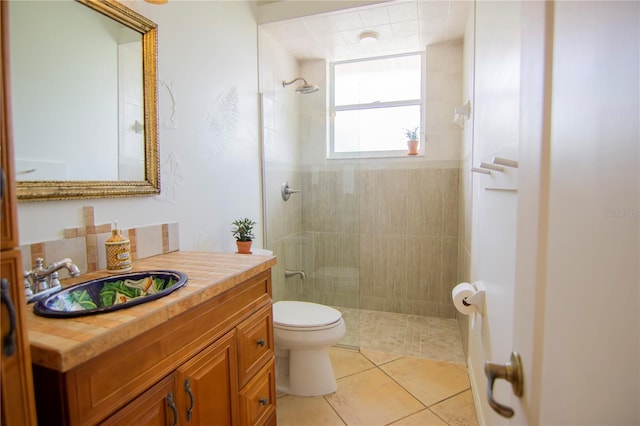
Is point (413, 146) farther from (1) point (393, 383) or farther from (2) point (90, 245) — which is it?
(2) point (90, 245)

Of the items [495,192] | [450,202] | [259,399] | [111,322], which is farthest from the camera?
[450,202]

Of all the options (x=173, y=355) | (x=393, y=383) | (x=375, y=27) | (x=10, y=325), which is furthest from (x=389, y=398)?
(x=375, y=27)

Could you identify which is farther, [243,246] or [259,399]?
[243,246]

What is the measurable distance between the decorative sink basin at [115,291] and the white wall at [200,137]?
0.77ft

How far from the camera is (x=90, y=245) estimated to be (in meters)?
1.29

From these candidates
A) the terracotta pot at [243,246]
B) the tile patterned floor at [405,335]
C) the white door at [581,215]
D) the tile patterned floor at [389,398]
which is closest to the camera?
the white door at [581,215]

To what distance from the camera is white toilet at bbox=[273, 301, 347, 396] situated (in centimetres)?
193

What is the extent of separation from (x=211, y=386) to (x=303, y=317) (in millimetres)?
966

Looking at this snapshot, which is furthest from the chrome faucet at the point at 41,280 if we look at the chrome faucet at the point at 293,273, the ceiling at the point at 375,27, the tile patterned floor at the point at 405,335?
the ceiling at the point at 375,27

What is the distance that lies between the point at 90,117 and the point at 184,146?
0.52 meters

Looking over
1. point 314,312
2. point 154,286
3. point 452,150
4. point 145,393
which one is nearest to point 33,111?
point 154,286

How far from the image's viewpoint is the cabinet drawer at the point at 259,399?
4.37ft

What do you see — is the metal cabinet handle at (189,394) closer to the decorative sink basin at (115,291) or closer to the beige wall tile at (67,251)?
the decorative sink basin at (115,291)

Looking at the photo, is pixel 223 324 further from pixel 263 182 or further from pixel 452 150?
pixel 452 150
